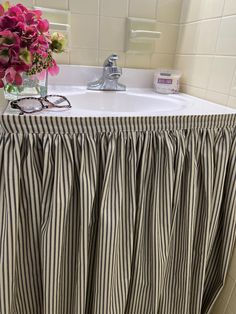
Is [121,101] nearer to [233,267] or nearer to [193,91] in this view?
[193,91]

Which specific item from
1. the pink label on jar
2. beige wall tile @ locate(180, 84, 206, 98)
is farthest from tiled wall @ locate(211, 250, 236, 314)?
the pink label on jar

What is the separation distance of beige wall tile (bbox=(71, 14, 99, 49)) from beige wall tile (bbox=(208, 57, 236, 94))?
47cm

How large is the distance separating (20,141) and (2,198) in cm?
13

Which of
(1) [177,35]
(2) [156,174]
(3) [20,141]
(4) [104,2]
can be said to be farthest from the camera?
(1) [177,35]

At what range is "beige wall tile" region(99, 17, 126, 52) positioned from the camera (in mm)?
941

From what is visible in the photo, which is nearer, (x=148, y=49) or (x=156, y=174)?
(x=156, y=174)

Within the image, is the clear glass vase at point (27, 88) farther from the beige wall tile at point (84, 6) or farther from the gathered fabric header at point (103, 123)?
the beige wall tile at point (84, 6)

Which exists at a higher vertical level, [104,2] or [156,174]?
[104,2]

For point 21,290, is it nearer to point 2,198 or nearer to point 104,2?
point 2,198

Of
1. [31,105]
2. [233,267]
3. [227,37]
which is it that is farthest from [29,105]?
[233,267]

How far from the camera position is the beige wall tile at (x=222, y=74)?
763 mm

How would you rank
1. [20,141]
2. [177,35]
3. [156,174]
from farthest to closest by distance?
1. [177,35]
2. [156,174]
3. [20,141]

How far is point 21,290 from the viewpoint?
62 cm

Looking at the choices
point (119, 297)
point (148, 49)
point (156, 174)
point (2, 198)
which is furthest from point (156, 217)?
point (148, 49)
